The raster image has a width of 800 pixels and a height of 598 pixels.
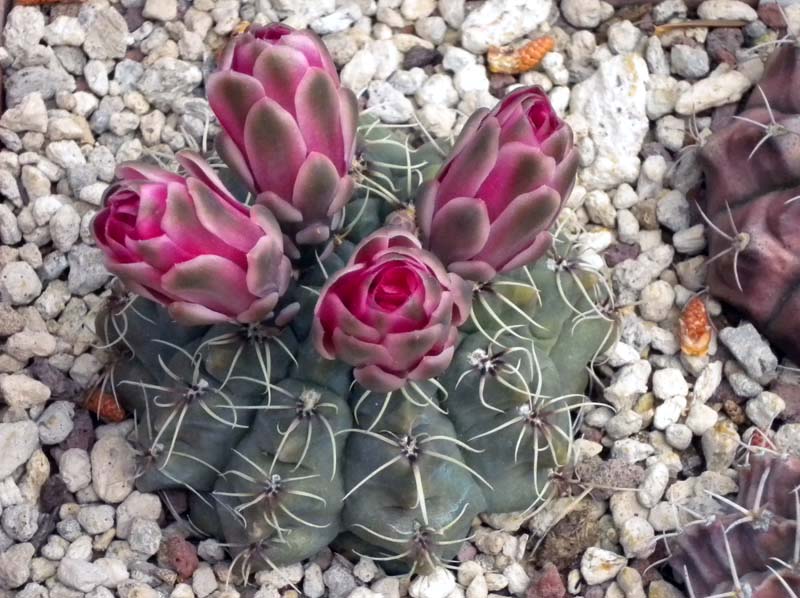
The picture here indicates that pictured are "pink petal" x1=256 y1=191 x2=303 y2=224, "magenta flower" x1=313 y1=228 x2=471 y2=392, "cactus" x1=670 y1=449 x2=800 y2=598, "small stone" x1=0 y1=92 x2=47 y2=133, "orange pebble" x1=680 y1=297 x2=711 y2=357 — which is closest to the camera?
Answer: "magenta flower" x1=313 y1=228 x2=471 y2=392

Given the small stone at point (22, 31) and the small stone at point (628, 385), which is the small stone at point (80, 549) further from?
the small stone at point (22, 31)

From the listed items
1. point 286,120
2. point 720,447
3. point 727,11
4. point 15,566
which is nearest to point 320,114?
point 286,120

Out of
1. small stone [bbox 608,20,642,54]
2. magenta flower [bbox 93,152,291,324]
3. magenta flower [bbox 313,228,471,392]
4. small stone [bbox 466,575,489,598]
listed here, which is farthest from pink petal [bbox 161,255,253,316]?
small stone [bbox 608,20,642,54]

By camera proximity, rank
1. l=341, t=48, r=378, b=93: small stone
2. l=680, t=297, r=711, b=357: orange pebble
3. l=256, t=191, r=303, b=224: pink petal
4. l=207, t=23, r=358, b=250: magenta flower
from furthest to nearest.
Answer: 1. l=341, t=48, r=378, b=93: small stone
2. l=680, t=297, r=711, b=357: orange pebble
3. l=256, t=191, r=303, b=224: pink petal
4. l=207, t=23, r=358, b=250: magenta flower

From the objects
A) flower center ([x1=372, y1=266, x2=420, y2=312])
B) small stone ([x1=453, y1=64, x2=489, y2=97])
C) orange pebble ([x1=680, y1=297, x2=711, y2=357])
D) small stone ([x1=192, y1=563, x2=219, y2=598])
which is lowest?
small stone ([x1=192, y1=563, x2=219, y2=598])

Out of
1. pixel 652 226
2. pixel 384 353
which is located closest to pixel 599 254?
pixel 652 226

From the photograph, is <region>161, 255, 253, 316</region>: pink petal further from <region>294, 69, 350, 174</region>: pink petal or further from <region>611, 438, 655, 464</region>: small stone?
<region>611, 438, 655, 464</region>: small stone

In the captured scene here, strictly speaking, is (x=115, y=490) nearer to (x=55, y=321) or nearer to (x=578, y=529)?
(x=55, y=321)
